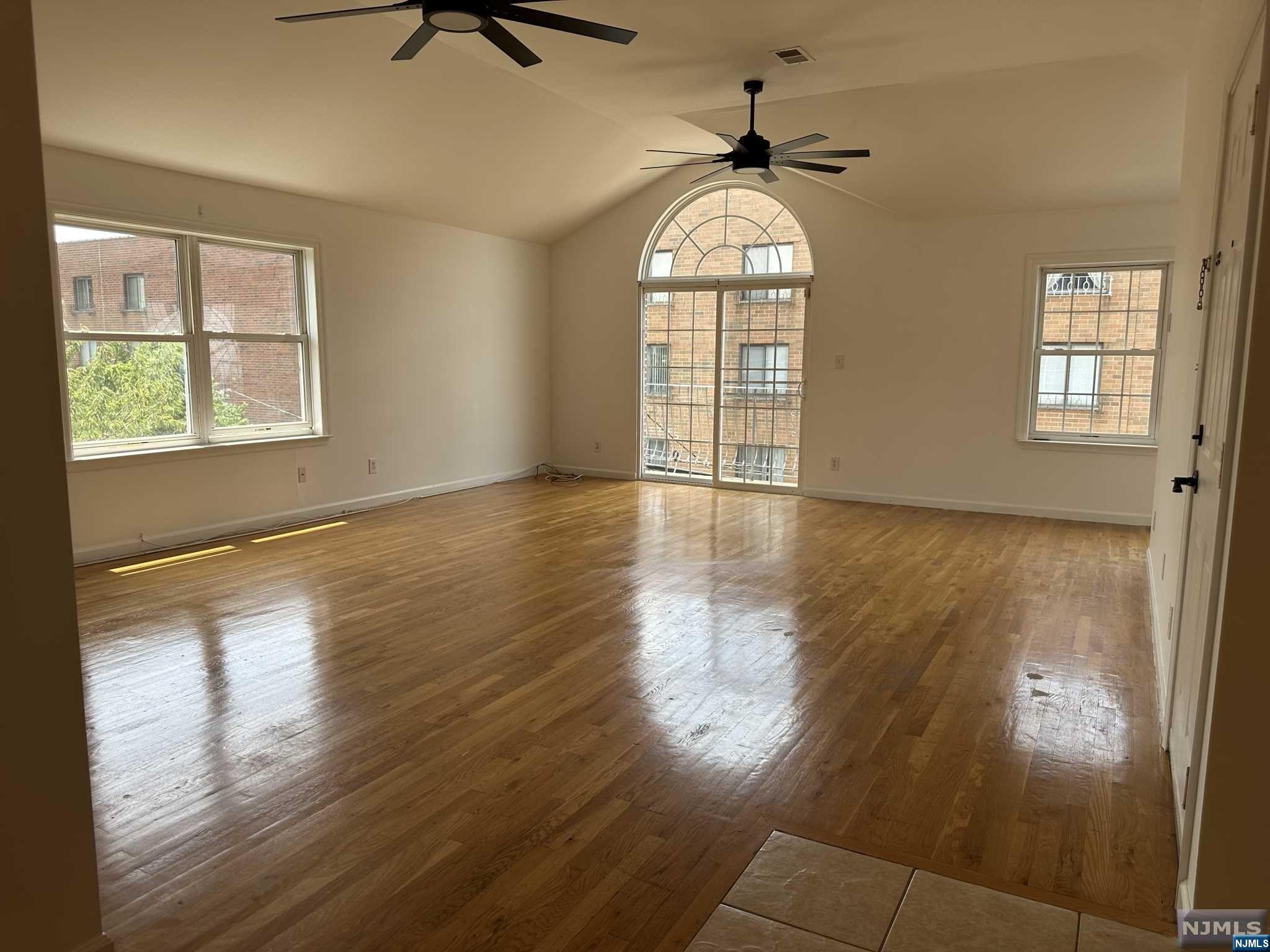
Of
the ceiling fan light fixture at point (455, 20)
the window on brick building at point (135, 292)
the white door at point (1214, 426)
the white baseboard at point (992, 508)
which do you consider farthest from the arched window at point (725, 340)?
the white door at point (1214, 426)

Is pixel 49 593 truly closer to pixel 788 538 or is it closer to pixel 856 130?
pixel 788 538

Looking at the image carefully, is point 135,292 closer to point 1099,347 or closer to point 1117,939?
point 1117,939

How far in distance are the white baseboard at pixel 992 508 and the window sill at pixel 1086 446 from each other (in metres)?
0.51

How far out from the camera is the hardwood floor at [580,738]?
83.3 inches

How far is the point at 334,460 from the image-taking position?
6992 mm

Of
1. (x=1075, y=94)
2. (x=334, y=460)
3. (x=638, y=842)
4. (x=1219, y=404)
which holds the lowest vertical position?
(x=638, y=842)

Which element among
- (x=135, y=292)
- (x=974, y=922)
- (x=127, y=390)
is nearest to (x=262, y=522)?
(x=127, y=390)

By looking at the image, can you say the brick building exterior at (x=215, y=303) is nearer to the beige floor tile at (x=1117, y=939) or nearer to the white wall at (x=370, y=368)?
the white wall at (x=370, y=368)

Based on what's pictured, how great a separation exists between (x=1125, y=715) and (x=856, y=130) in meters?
4.51

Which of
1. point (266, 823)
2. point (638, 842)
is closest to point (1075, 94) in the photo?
point (638, 842)

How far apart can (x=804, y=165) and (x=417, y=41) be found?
2771 millimetres

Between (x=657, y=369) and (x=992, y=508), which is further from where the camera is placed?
(x=657, y=369)

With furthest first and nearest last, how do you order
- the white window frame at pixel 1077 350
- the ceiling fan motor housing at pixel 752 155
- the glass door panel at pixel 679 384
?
the glass door panel at pixel 679 384, the white window frame at pixel 1077 350, the ceiling fan motor housing at pixel 752 155

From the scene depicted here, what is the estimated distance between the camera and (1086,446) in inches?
273
